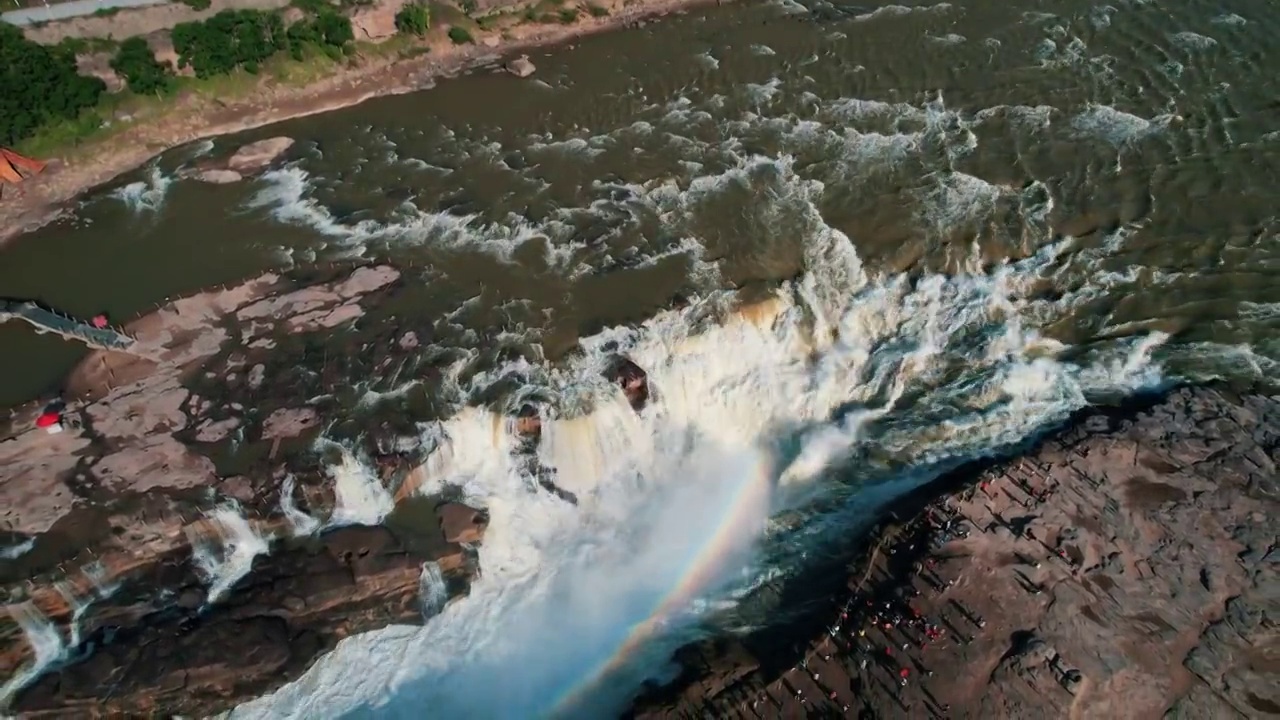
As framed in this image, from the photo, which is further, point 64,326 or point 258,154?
point 258,154

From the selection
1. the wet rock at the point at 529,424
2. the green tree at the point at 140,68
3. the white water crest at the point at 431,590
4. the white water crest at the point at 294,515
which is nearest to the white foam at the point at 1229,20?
the wet rock at the point at 529,424

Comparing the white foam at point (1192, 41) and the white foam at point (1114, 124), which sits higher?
the white foam at point (1192, 41)

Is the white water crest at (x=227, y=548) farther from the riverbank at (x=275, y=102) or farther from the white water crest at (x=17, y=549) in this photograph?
the riverbank at (x=275, y=102)

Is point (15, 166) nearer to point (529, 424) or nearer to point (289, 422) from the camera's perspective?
point (289, 422)

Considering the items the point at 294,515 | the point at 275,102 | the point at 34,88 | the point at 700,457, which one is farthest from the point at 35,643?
the point at 275,102

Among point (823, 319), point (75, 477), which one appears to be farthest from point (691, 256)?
point (75, 477)
